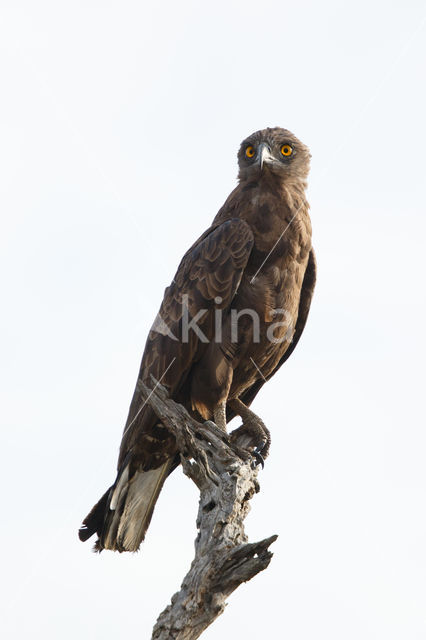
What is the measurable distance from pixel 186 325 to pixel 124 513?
1.60 m

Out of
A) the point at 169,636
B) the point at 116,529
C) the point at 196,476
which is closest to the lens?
the point at 169,636

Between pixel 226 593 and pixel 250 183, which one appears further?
pixel 250 183

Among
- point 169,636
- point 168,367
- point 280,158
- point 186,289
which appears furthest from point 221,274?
point 169,636

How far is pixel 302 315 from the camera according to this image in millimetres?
7719

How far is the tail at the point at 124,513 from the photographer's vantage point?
6.71 metres

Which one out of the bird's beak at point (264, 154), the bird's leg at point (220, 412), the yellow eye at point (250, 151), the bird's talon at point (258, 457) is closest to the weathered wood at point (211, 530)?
the bird's talon at point (258, 457)

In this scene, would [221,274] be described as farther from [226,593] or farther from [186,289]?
[226,593]

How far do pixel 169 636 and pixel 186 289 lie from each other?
3255 millimetres

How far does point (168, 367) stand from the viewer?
696 centimetres

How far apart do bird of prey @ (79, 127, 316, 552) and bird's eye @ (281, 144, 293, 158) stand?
1.24 feet

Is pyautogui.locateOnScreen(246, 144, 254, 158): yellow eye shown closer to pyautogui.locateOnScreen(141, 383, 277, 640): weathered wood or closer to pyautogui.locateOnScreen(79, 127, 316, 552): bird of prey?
pyautogui.locateOnScreen(79, 127, 316, 552): bird of prey

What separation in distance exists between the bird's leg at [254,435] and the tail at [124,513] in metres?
0.86

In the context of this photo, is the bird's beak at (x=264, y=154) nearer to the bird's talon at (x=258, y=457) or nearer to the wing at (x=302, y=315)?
the wing at (x=302, y=315)

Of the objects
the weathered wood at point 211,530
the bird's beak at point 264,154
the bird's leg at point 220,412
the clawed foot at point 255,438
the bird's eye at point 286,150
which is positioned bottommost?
the weathered wood at point 211,530
